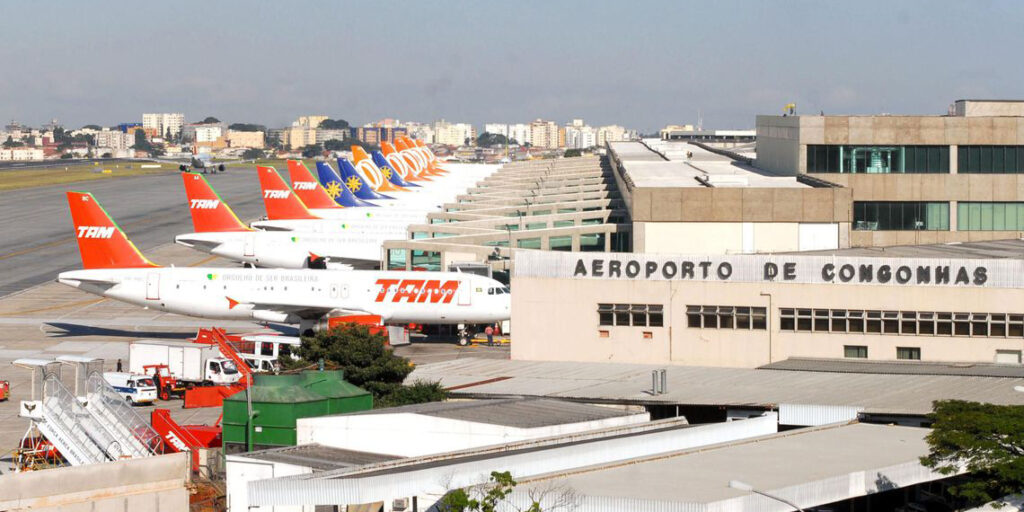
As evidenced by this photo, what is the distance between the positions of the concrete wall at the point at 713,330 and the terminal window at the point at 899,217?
28.7 m

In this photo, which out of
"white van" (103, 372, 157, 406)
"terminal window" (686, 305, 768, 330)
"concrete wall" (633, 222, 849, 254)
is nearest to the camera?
"terminal window" (686, 305, 768, 330)

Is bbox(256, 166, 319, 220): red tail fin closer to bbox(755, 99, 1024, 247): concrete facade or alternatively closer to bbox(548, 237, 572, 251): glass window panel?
bbox(548, 237, 572, 251): glass window panel

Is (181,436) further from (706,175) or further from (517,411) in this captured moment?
(706,175)

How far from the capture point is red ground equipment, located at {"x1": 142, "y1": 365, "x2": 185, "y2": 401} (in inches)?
2655

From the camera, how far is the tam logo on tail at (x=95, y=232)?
8250 centimetres

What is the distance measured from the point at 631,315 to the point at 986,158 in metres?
35.0

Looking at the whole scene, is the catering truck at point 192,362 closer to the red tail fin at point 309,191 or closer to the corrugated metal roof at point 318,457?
the corrugated metal roof at point 318,457

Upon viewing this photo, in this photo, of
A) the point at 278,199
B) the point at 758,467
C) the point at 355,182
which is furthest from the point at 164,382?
the point at 355,182

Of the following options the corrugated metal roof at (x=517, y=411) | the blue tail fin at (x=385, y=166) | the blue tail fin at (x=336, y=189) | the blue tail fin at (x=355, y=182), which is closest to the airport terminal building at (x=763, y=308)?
the corrugated metal roof at (x=517, y=411)

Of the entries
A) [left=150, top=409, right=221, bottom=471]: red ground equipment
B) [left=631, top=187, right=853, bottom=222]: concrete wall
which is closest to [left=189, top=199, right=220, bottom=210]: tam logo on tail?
[left=631, top=187, right=853, bottom=222]: concrete wall

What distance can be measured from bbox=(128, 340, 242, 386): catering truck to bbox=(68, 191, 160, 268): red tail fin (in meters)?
15.1

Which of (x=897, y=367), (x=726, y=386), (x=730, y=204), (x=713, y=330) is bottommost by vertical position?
(x=726, y=386)

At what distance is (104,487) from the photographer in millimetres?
41375

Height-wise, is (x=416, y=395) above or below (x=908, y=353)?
below
